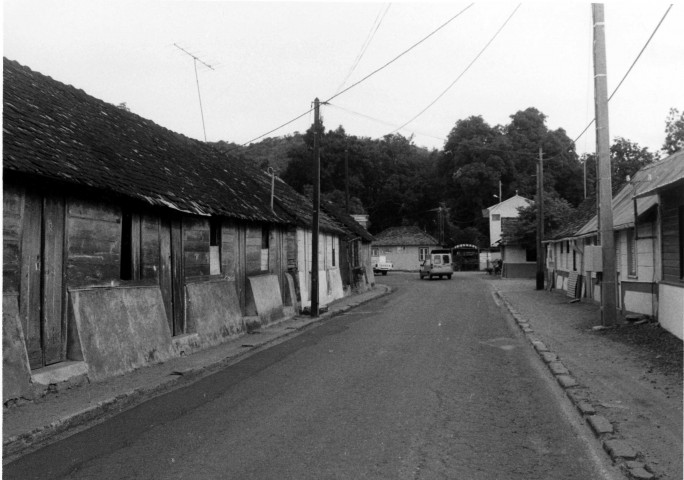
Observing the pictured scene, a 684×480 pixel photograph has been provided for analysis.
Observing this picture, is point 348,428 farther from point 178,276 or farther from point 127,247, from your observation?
Result: point 178,276

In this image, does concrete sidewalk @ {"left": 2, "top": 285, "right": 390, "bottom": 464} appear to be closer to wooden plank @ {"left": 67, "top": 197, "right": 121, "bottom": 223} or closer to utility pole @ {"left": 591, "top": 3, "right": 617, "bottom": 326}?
wooden plank @ {"left": 67, "top": 197, "right": 121, "bottom": 223}

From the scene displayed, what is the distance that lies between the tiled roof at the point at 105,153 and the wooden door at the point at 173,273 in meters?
0.65

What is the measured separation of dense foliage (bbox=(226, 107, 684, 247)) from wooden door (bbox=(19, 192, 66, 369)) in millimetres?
46285

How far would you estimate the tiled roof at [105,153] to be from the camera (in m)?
8.21

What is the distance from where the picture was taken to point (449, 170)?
71.7 m

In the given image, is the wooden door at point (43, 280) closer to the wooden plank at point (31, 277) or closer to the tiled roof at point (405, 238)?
the wooden plank at point (31, 277)

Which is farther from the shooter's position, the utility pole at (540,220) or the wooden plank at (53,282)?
the utility pole at (540,220)

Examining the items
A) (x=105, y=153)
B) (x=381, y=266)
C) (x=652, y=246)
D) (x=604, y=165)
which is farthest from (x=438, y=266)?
(x=105, y=153)

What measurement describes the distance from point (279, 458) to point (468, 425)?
223cm

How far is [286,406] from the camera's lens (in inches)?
277

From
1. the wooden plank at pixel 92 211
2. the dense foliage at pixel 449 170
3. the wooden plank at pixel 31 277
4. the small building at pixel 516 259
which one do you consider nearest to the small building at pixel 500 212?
the dense foliage at pixel 449 170

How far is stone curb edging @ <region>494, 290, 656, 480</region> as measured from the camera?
15.7 ft

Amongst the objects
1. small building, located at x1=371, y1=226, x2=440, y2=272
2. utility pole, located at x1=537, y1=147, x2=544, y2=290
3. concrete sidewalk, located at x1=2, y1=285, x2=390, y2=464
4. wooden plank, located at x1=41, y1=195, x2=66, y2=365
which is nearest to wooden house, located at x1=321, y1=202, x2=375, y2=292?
utility pole, located at x1=537, y1=147, x2=544, y2=290

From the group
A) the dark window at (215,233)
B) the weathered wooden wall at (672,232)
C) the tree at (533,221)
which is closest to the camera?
the weathered wooden wall at (672,232)
